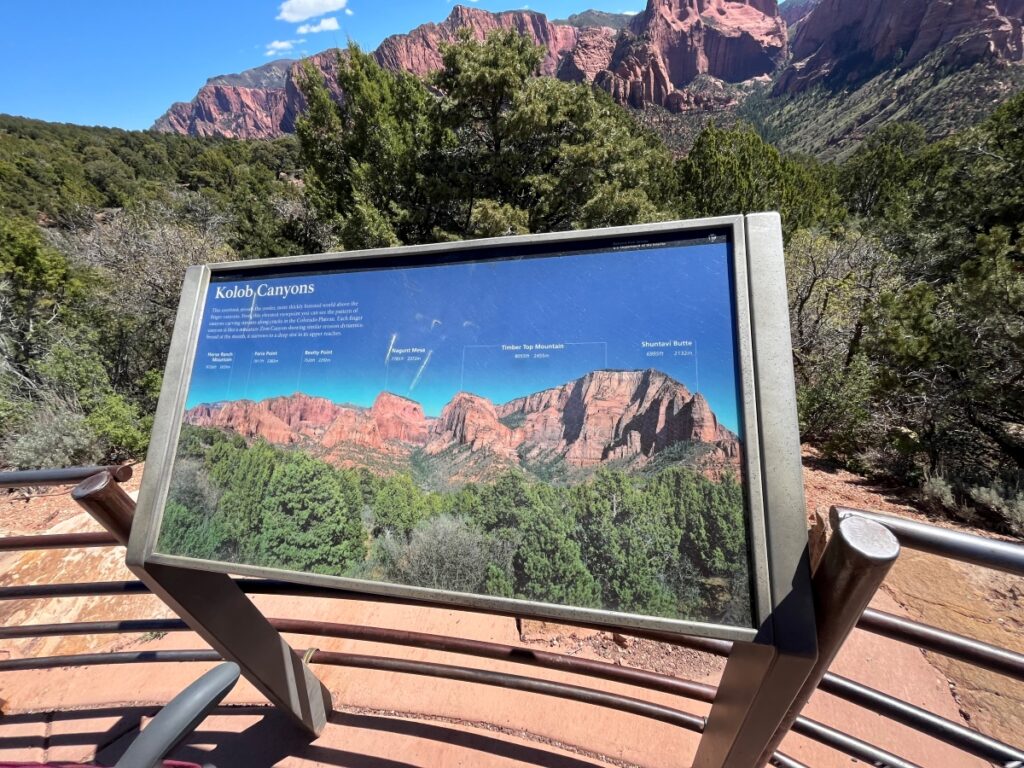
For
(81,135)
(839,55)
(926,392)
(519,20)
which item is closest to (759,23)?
(839,55)

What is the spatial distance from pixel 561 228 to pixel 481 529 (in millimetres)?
9887

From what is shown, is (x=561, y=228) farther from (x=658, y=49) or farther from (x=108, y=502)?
(x=658, y=49)

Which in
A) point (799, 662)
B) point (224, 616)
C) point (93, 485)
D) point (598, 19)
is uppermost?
point (598, 19)

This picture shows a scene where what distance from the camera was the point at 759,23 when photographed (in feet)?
350

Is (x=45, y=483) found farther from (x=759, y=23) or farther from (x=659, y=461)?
(x=759, y=23)

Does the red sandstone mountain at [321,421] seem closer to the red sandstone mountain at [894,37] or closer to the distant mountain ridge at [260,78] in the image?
the red sandstone mountain at [894,37]

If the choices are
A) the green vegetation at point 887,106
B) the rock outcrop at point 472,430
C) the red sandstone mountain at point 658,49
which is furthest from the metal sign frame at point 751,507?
the red sandstone mountain at point 658,49

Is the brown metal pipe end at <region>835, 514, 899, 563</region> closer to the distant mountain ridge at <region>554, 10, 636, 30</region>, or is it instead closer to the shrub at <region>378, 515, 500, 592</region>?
the shrub at <region>378, 515, 500, 592</region>

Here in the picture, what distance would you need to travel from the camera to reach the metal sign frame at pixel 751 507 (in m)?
0.78

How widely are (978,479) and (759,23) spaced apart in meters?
145

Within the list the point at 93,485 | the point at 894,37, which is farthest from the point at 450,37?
the point at 93,485

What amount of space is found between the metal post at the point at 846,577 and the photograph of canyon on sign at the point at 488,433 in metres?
0.12

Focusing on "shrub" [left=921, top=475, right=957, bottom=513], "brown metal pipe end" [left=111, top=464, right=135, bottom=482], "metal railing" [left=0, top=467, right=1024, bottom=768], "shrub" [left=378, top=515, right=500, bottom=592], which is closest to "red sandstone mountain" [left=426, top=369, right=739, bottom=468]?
"shrub" [left=378, top=515, right=500, bottom=592]

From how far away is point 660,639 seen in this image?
107 centimetres
